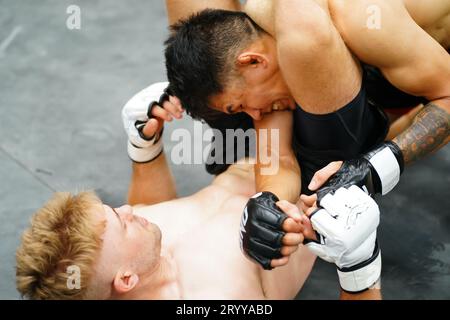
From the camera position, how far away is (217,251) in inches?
84.6

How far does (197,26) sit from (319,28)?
402mm

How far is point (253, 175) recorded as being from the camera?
2.47m

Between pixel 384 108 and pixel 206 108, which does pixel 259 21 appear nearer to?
pixel 206 108

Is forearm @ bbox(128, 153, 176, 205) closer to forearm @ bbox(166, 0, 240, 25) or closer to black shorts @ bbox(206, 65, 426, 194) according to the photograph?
black shorts @ bbox(206, 65, 426, 194)

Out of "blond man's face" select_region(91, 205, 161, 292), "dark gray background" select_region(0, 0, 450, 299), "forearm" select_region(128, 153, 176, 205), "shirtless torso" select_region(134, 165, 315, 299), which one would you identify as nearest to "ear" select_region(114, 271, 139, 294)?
"blond man's face" select_region(91, 205, 161, 292)

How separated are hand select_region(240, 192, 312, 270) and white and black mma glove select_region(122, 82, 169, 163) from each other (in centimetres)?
66

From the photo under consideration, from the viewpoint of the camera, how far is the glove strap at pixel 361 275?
201 cm

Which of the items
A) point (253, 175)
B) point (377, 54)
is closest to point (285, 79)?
point (377, 54)

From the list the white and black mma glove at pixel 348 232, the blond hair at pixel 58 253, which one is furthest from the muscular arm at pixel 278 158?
the blond hair at pixel 58 253

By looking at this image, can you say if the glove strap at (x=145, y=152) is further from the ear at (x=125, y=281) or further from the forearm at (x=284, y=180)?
the ear at (x=125, y=281)

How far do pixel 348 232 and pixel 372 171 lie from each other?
0.25 meters

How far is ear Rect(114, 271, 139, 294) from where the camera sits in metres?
1.97

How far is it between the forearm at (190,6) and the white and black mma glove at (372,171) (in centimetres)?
79
